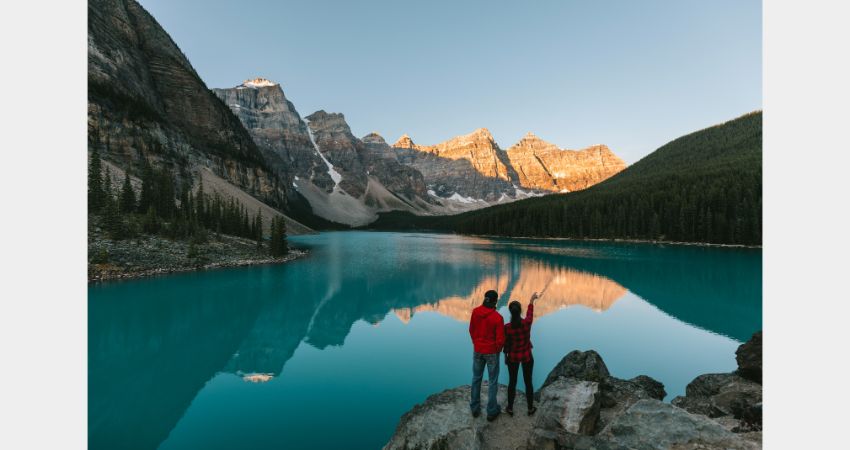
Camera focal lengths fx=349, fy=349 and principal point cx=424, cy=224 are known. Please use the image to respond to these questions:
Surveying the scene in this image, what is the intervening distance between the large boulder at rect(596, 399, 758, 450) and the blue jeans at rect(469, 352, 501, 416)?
1.92 metres

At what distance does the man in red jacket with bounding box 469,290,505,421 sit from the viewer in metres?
6.62

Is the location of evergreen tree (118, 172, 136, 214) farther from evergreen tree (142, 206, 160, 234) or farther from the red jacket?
the red jacket

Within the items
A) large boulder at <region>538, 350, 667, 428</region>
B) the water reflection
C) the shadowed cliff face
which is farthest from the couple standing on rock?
the shadowed cliff face

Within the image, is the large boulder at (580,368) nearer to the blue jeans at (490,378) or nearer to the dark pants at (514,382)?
the dark pants at (514,382)

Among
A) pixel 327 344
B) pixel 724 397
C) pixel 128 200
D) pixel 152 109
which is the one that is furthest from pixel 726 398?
pixel 152 109

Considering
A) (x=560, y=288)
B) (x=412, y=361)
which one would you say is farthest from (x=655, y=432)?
(x=560, y=288)

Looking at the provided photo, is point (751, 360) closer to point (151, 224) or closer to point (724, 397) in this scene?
point (724, 397)

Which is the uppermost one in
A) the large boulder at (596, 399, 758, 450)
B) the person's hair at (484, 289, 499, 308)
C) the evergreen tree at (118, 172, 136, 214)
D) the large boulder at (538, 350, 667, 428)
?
the evergreen tree at (118, 172, 136, 214)

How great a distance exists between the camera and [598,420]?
7.02 m

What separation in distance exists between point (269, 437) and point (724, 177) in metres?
115

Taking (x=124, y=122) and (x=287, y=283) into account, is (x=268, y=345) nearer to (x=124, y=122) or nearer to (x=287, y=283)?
(x=287, y=283)

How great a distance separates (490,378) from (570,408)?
5.25 ft

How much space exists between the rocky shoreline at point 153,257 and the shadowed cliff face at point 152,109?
47075 millimetres

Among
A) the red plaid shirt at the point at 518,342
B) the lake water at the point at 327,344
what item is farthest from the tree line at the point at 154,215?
the red plaid shirt at the point at 518,342
